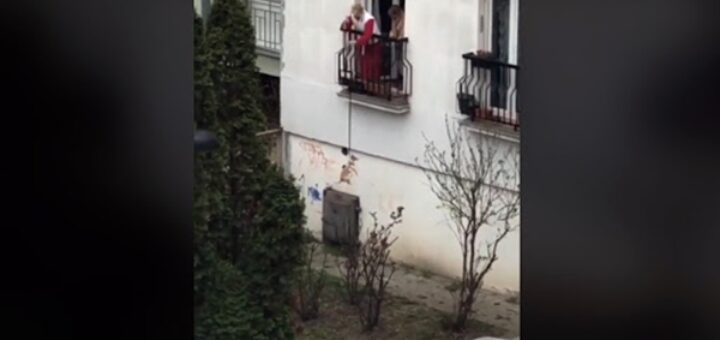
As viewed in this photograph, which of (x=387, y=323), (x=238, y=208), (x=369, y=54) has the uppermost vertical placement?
(x=369, y=54)

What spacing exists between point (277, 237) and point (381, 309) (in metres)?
0.36

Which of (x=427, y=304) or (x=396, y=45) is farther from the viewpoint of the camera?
(x=396, y=45)

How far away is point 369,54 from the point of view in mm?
2244

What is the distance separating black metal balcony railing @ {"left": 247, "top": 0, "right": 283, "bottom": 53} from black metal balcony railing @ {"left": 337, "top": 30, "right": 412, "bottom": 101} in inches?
4.8

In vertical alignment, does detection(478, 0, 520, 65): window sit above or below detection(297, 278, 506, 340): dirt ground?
above

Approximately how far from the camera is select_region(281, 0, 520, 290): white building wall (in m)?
2.13

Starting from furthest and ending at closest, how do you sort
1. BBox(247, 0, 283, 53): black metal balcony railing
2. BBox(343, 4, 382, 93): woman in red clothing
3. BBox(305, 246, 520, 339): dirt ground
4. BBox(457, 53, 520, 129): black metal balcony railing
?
BBox(247, 0, 283, 53): black metal balcony railing < BBox(343, 4, 382, 93): woman in red clothing < BBox(457, 53, 520, 129): black metal balcony railing < BBox(305, 246, 520, 339): dirt ground

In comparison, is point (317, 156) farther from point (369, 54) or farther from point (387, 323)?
point (387, 323)

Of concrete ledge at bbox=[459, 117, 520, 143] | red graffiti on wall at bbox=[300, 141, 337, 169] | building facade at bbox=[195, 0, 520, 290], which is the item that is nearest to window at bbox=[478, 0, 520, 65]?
building facade at bbox=[195, 0, 520, 290]

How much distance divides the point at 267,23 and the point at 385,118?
32 centimetres

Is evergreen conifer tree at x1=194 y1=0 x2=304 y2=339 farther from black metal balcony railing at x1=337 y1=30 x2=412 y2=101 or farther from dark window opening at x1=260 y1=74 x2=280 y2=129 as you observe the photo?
black metal balcony railing at x1=337 y1=30 x2=412 y2=101

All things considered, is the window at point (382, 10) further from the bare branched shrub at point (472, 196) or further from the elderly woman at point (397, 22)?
the bare branched shrub at point (472, 196)

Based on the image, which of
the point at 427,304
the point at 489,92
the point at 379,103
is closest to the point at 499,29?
the point at 489,92
